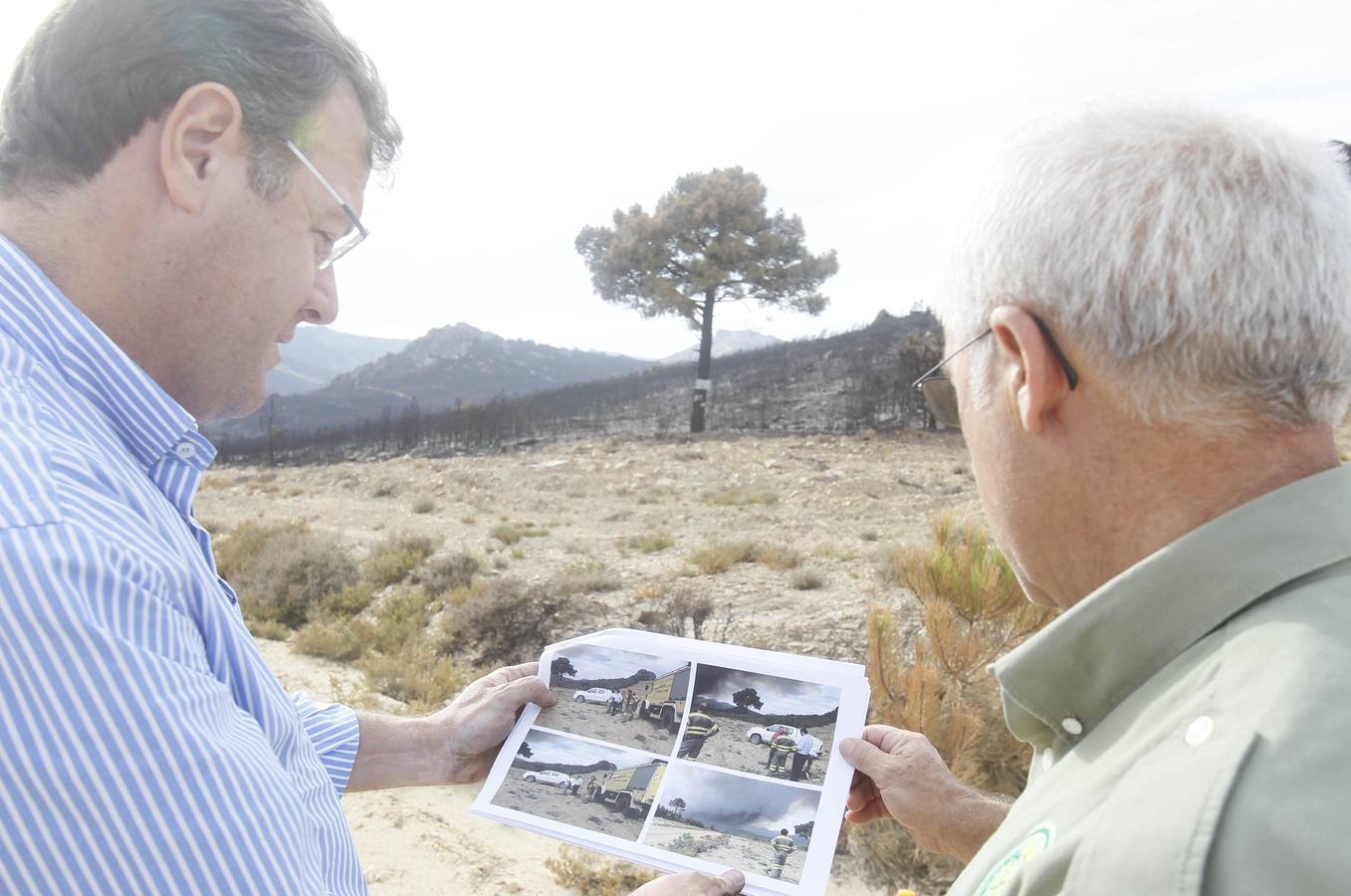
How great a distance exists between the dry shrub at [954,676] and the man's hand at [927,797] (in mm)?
1891

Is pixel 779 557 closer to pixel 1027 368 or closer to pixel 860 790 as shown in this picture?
pixel 860 790

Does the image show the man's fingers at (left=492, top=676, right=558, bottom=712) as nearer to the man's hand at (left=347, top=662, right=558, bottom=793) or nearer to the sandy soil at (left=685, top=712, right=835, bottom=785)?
the man's hand at (left=347, top=662, right=558, bottom=793)

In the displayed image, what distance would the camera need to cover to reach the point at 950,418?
1406 mm

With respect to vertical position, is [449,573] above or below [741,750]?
below

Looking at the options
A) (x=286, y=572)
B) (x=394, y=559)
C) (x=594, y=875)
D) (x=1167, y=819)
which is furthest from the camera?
(x=394, y=559)

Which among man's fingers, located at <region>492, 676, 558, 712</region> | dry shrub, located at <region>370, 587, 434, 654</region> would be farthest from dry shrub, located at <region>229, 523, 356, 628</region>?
man's fingers, located at <region>492, 676, 558, 712</region>

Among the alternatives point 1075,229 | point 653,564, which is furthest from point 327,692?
point 1075,229

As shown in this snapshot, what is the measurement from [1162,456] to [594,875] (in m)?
3.11

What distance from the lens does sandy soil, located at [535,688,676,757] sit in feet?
5.35

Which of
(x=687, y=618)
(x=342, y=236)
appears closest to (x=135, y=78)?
(x=342, y=236)

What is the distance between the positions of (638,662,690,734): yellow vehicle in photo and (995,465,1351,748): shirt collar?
811mm

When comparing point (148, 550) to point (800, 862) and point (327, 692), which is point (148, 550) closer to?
point (800, 862)

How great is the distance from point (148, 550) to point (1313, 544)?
1.16m

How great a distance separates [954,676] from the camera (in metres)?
3.90
